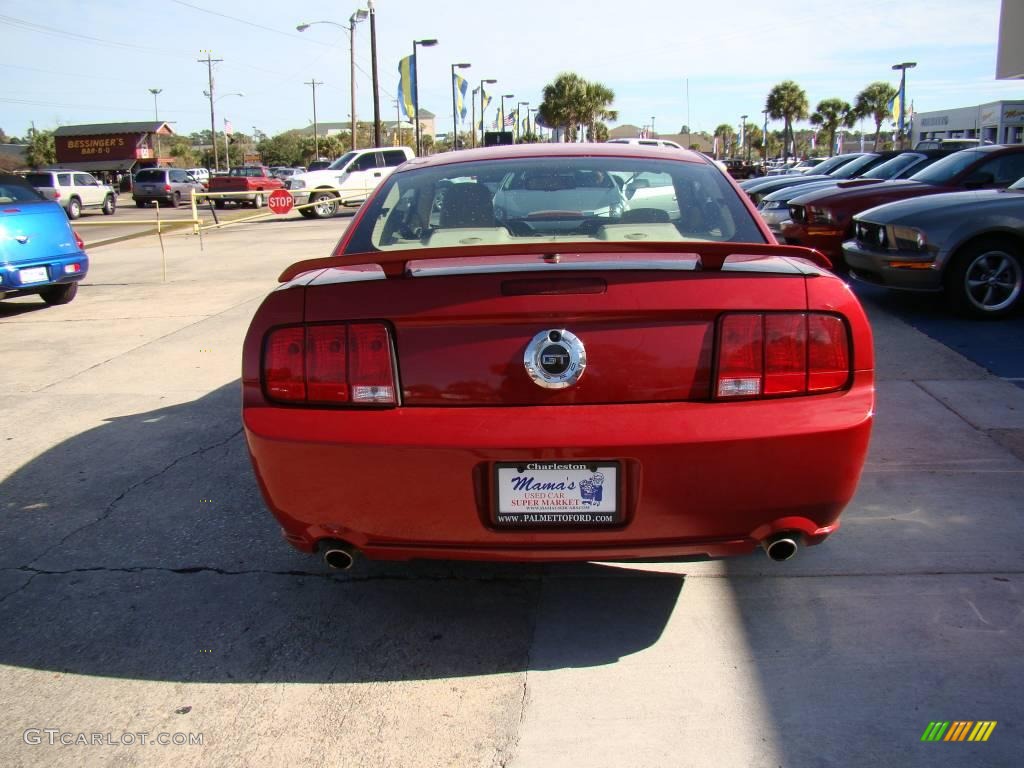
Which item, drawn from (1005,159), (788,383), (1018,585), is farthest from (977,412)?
(1005,159)

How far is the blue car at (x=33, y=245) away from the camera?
30.4 feet

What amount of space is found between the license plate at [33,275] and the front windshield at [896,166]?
37.5ft

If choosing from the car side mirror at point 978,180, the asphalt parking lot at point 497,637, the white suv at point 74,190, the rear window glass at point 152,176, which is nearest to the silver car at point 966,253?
the car side mirror at point 978,180

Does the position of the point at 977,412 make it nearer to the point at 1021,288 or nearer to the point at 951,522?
the point at 951,522

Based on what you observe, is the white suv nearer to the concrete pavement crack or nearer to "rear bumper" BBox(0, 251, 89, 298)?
"rear bumper" BBox(0, 251, 89, 298)

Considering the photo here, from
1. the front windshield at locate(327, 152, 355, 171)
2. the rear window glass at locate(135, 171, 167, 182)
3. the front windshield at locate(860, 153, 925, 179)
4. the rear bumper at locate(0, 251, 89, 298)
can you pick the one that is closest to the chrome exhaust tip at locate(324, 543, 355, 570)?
the rear bumper at locate(0, 251, 89, 298)

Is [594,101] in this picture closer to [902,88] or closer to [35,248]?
[902,88]

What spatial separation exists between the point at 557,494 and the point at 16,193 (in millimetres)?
9235

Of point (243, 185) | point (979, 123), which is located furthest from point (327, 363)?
point (979, 123)

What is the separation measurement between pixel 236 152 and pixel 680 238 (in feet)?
346

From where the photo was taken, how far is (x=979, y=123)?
1935 inches

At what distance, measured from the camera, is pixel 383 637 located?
119 inches

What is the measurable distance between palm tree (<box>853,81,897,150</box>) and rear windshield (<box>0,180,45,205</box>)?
7517cm

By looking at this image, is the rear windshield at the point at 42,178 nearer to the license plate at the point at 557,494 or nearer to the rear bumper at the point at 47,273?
the rear bumper at the point at 47,273
